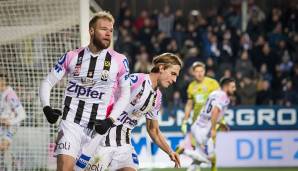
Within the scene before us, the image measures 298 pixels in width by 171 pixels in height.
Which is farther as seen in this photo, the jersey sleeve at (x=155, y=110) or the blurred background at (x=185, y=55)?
the blurred background at (x=185, y=55)

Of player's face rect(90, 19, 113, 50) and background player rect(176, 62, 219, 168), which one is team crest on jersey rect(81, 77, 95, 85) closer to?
player's face rect(90, 19, 113, 50)

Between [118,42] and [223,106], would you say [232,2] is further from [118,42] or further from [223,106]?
[223,106]

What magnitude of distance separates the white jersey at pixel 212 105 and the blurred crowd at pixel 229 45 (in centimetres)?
395

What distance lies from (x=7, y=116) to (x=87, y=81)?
18.1 ft

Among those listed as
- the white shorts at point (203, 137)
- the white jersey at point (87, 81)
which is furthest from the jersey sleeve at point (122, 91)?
the white shorts at point (203, 137)

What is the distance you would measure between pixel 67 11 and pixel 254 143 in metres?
6.74

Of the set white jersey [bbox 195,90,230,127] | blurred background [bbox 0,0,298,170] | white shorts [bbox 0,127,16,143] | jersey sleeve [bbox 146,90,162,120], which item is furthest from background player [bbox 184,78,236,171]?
jersey sleeve [bbox 146,90,162,120]

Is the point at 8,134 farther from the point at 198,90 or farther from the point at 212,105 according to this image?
the point at 198,90

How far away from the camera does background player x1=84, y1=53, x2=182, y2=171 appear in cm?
736

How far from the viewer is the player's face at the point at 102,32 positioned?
699 cm

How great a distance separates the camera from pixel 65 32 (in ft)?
37.7

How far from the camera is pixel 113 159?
24.2ft

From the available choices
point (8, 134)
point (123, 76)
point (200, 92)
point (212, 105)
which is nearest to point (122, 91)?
point (123, 76)

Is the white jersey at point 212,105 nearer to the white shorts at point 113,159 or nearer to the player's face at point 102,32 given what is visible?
the white shorts at point 113,159
